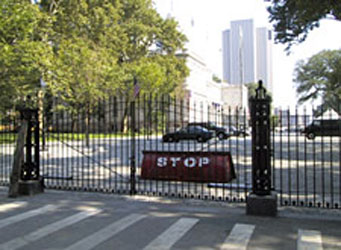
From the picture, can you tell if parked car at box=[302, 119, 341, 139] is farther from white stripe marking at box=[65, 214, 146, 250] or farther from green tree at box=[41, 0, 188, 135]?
green tree at box=[41, 0, 188, 135]

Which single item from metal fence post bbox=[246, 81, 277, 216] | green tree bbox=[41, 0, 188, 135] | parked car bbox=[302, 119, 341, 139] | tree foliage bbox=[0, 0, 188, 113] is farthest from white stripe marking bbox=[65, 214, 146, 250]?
tree foliage bbox=[0, 0, 188, 113]

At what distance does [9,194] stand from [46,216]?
7.92 feet

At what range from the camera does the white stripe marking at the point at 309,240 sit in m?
5.28

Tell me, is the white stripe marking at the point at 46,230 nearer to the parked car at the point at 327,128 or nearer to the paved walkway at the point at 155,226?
the paved walkway at the point at 155,226

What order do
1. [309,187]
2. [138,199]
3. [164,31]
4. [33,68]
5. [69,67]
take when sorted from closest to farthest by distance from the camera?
[138,199] < [309,187] < [33,68] < [69,67] < [164,31]

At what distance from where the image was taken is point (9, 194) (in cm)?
894

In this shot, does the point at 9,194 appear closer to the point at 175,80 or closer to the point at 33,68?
the point at 33,68

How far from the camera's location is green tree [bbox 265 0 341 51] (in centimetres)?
1295

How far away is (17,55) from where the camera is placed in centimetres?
1677

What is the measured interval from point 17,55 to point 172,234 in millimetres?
13994

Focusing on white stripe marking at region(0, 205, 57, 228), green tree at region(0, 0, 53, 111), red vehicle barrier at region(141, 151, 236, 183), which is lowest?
white stripe marking at region(0, 205, 57, 228)

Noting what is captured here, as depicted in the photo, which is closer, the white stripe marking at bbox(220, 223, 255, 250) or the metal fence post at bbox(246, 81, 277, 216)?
the white stripe marking at bbox(220, 223, 255, 250)

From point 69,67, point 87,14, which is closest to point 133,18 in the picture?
point 87,14

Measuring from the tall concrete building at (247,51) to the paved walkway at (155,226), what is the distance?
201ft
